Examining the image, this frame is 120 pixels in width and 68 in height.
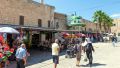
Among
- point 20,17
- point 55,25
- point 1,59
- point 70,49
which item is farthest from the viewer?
point 55,25

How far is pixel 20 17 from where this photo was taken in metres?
27.8

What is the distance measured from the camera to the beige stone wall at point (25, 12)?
25.0 meters

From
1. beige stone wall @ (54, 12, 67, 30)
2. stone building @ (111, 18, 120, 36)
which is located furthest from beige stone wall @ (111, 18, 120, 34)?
beige stone wall @ (54, 12, 67, 30)

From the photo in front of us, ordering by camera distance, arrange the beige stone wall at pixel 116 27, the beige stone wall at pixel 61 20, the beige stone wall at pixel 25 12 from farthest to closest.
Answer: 1. the beige stone wall at pixel 116 27
2. the beige stone wall at pixel 61 20
3. the beige stone wall at pixel 25 12

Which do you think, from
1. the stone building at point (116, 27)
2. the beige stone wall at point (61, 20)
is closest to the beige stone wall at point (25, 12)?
the beige stone wall at point (61, 20)

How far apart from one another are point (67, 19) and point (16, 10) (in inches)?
665

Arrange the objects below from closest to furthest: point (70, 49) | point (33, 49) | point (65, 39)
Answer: point (70, 49) < point (33, 49) < point (65, 39)

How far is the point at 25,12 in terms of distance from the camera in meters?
28.9

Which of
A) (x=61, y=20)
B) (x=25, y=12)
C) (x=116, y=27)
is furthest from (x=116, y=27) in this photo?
(x=25, y=12)

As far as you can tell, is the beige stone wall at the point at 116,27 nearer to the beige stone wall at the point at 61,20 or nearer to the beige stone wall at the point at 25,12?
the beige stone wall at the point at 61,20

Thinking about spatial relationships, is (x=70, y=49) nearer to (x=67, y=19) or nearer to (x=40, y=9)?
(x=40, y=9)

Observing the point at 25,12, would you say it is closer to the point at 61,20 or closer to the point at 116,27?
the point at 61,20

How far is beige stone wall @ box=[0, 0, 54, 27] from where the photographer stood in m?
25.0

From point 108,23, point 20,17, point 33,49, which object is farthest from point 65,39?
point 108,23
